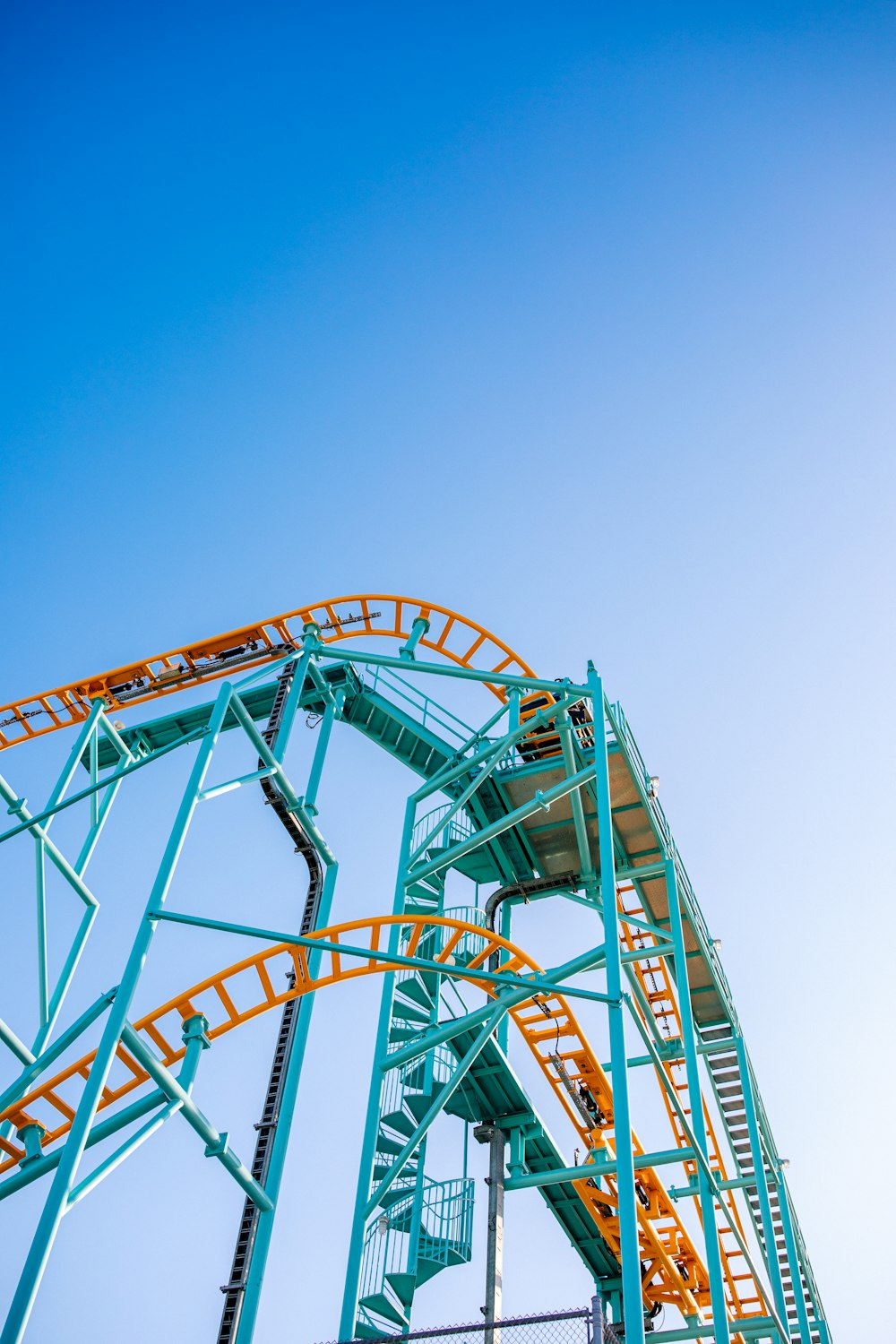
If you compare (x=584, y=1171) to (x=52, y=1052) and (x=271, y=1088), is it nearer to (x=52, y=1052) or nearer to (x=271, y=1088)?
(x=271, y=1088)

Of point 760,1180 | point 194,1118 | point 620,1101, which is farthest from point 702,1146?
point 194,1118

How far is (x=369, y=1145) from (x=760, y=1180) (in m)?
10.3

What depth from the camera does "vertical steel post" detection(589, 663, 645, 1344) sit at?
35.7 feet

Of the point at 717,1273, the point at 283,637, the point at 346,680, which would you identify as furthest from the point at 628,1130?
the point at 283,637

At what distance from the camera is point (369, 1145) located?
14.1 m

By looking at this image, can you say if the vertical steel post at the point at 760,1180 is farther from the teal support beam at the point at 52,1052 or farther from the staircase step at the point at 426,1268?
the teal support beam at the point at 52,1052

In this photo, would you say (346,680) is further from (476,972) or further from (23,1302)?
(23,1302)

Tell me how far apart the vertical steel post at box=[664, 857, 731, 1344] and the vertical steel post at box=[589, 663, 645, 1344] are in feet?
11.7

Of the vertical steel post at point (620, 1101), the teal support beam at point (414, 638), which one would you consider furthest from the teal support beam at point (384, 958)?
the teal support beam at point (414, 638)

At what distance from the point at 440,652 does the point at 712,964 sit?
7.88m

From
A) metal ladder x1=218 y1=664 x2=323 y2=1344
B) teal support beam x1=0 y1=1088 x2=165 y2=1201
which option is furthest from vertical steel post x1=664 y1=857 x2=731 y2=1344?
teal support beam x1=0 y1=1088 x2=165 y2=1201

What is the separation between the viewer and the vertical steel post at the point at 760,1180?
21.1 meters

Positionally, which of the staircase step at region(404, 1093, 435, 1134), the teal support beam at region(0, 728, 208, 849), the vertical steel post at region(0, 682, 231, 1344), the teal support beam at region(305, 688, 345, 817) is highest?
the teal support beam at region(305, 688, 345, 817)

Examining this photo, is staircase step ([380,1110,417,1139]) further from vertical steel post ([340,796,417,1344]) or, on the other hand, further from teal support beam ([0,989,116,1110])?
teal support beam ([0,989,116,1110])
